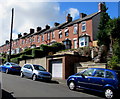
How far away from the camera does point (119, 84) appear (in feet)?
30.9

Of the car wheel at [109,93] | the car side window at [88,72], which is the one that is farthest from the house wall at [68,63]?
the car wheel at [109,93]

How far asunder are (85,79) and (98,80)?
3.22 ft

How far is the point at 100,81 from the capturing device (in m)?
10.2

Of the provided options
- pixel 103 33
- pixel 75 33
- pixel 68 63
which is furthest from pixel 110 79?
pixel 75 33

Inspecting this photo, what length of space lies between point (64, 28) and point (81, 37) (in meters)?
6.94

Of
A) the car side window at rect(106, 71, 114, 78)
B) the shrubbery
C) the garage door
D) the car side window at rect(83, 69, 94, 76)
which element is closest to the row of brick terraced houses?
the shrubbery

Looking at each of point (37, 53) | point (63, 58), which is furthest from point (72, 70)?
point (37, 53)

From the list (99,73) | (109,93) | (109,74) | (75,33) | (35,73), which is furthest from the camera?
(75,33)

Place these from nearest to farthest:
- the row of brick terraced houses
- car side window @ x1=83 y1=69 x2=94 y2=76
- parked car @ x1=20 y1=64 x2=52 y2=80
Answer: car side window @ x1=83 y1=69 x2=94 y2=76
parked car @ x1=20 y1=64 x2=52 y2=80
the row of brick terraced houses

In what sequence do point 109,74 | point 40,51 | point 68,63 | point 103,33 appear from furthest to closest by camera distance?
point 40,51, point 103,33, point 68,63, point 109,74

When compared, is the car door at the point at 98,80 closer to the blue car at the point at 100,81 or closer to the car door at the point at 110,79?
the blue car at the point at 100,81

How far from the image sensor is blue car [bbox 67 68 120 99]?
958 cm

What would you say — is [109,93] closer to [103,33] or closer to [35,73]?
[35,73]

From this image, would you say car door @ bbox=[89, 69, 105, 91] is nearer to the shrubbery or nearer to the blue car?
the blue car
